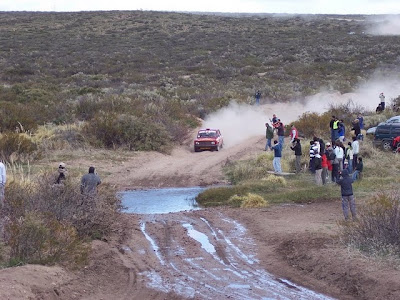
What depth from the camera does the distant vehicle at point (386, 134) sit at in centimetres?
2967

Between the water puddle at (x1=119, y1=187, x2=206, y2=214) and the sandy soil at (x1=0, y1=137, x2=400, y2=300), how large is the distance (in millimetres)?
1814

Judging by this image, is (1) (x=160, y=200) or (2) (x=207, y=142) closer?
(1) (x=160, y=200)

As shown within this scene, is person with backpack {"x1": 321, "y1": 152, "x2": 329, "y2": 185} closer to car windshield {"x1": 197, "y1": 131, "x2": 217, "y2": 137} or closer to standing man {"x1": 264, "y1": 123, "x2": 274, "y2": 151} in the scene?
standing man {"x1": 264, "y1": 123, "x2": 274, "y2": 151}

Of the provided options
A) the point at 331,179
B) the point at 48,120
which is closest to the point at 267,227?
the point at 331,179

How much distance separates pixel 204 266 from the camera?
45.0 feet

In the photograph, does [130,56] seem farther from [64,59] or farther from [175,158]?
[175,158]

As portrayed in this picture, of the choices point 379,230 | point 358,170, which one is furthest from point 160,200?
point 379,230

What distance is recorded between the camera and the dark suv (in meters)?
29.7

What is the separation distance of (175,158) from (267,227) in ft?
52.8

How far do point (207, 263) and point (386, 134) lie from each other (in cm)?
1817

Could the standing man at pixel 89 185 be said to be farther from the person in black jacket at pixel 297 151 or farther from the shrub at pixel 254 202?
the person in black jacket at pixel 297 151

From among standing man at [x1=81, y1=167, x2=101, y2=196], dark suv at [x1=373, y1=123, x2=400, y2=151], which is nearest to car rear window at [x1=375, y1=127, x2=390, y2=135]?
dark suv at [x1=373, y1=123, x2=400, y2=151]

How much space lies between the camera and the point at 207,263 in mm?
13953

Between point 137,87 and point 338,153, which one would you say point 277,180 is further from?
point 137,87
